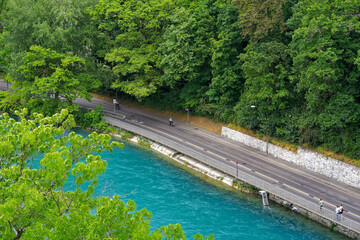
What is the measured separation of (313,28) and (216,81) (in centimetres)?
1900

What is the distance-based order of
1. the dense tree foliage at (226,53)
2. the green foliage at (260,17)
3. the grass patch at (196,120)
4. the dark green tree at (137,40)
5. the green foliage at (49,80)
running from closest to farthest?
the dense tree foliage at (226,53) → the green foliage at (260,17) → the grass patch at (196,120) → the green foliage at (49,80) → the dark green tree at (137,40)

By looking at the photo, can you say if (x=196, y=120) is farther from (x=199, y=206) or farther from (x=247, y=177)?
(x=199, y=206)

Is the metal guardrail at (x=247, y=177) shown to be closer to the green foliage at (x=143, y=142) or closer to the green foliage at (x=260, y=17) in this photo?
the green foliage at (x=143, y=142)

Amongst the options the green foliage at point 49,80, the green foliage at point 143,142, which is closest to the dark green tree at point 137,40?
the green foliage at point 49,80

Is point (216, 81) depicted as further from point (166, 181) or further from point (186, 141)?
point (166, 181)

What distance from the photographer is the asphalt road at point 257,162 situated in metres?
47.4

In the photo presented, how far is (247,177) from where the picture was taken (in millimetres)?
52000

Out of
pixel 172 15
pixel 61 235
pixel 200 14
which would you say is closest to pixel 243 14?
pixel 200 14

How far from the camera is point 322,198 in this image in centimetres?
4719

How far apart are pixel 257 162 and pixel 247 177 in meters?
4.75

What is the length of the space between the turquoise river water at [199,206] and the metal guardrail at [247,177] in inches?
53.7

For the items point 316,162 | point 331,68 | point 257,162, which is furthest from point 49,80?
point 331,68

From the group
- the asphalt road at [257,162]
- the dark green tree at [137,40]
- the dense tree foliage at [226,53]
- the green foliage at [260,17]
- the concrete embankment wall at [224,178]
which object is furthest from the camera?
the dark green tree at [137,40]

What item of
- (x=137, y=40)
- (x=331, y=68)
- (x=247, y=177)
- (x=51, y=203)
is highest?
(x=331, y=68)
